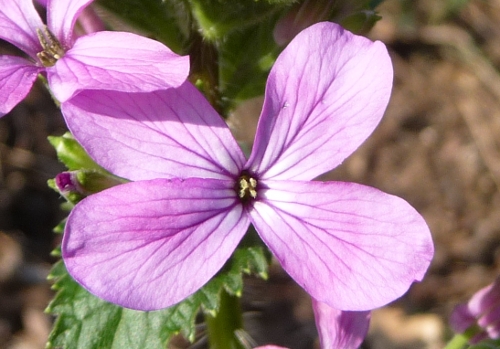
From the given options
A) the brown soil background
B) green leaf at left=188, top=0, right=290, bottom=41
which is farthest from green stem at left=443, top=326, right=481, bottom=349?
the brown soil background

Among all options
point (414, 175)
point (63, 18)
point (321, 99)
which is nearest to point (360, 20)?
point (321, 99)

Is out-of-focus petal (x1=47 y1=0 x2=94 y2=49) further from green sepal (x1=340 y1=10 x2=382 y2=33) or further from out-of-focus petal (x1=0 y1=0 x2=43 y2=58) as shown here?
green sepal (x1=340 y1=10 x2=382 y2=33)

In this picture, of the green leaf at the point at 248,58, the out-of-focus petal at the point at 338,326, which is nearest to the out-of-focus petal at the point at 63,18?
the green leaf at the point at 248,58

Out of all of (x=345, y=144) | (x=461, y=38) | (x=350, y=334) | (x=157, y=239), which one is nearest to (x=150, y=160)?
(x=157, y=239)

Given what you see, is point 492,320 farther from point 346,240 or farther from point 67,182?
point 67,182

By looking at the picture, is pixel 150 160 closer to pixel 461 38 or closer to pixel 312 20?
pixel 312 20

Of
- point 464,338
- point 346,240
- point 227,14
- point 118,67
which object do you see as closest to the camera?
point 118,67
